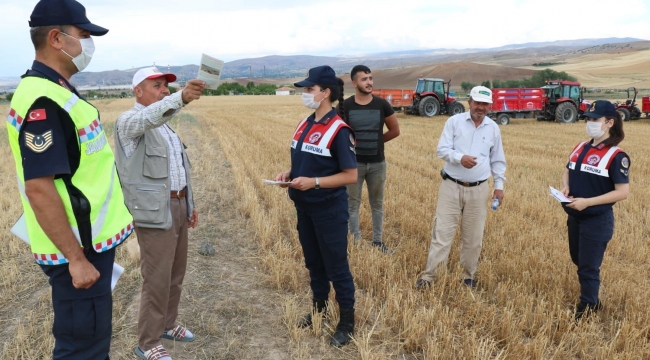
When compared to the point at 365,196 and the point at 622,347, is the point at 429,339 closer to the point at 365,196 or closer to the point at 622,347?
the point at 622,347

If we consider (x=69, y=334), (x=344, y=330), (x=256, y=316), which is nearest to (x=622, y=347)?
(x=344, y=330)

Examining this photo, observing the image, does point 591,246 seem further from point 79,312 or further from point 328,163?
point 79,312

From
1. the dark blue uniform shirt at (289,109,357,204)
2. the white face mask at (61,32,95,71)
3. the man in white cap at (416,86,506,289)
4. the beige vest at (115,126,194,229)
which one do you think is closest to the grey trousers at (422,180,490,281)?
the man in white cap at (416,86,506,289)

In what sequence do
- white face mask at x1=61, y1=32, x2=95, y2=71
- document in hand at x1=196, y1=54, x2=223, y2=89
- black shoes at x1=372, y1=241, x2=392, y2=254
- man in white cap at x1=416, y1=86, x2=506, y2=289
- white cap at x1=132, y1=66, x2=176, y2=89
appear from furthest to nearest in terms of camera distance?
1. black shoes at x1=372, y1=241, x2=392, y2=254
2. man in white cap at x1=416, y1=86, x2=506, y2=289
3. white cap at x1=132, y1=66, x2=176, y2=89
4. document in hand at x1=196, y1=54, x2=223, y2=89
5. white face mask at x1=61, y1=32, x2=95, y2=71

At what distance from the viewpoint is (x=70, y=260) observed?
2156 millimetres

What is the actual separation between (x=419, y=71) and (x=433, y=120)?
8612 centimetres

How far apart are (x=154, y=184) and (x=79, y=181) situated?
911 mm

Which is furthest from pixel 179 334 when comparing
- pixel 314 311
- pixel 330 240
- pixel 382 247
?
pixel 382 247

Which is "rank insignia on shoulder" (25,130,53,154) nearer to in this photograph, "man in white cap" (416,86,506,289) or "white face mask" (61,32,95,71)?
"white face mask" (61,32,95,71)

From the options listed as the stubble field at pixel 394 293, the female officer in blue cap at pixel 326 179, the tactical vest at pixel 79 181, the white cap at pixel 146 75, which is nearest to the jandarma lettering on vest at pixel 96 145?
the tactical vest at pixel 79 181

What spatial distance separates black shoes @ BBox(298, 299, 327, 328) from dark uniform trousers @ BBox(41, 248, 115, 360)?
1751mm

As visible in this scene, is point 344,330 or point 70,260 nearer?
point 70,260

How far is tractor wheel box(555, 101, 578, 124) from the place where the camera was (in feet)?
69.3

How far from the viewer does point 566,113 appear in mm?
21422
